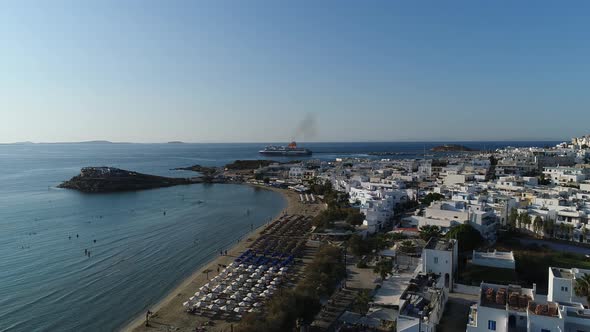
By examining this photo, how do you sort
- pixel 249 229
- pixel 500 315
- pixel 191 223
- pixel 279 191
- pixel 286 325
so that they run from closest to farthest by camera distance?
pixel 500 315 < pixel 286 325 < pixel 249 229 < pixel 191 223 < pixel 279 191

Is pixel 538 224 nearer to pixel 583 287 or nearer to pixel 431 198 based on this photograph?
pixel 431 198

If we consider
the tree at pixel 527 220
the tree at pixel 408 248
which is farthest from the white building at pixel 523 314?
the tree at pixel 527 220

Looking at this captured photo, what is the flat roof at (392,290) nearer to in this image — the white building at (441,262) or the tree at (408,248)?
the white building at (441,262)

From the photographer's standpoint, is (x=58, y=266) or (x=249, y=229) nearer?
(x=58, y=266)

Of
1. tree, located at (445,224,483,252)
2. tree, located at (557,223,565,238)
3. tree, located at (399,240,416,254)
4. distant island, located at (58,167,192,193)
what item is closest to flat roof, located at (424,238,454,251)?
tree, located at (399,240,416,254)

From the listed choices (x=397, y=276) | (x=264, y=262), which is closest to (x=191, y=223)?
(x=264, y=262)

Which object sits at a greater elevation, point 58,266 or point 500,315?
point 500,315

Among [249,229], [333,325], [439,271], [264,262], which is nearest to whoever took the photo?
[333,325]

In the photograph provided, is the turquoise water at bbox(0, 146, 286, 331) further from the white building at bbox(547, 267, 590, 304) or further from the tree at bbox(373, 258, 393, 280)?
the white building at bbox(547, 267, 590, 304)

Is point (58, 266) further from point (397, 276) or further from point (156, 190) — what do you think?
point (156, 190)
